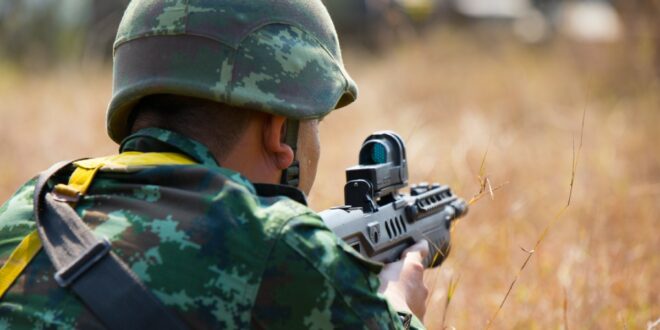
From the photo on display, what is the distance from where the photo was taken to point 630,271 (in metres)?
4.16

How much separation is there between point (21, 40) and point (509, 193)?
8102 mm

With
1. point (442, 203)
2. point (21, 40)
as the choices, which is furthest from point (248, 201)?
point (21, 40)

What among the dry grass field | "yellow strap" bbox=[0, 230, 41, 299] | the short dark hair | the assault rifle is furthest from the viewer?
the dry grass field

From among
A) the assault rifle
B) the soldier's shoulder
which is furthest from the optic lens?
the soldier's shoulder

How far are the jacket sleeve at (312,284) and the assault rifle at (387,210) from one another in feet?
1.55

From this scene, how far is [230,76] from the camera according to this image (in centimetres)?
237

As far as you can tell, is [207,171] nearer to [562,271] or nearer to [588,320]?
[588,320]

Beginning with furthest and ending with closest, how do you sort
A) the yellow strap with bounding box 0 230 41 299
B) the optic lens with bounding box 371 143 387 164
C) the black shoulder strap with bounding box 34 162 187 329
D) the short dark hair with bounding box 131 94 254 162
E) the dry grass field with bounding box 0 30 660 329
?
the dry grass field with bounding box 0 30 660 329 < the optic lens with bounding box 371 143 387 164 < the short dark hair with bounding box 131 94 254 162 < the yellow strap with bounding box 0 230 41 299 < the black shoulder strap with bounding box 34 162 187 329

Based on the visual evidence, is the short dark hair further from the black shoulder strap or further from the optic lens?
the optic lens

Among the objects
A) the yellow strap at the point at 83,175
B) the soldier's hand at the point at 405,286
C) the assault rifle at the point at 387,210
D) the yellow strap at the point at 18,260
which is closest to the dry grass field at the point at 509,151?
the assault rifle at the point at 387,210

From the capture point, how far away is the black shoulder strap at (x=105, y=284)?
1.94m

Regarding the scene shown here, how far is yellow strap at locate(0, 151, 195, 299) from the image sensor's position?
2.08 m

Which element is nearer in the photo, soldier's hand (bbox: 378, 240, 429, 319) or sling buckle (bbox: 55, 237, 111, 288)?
sling buckle (bbox: 55, 237, 111, 288)

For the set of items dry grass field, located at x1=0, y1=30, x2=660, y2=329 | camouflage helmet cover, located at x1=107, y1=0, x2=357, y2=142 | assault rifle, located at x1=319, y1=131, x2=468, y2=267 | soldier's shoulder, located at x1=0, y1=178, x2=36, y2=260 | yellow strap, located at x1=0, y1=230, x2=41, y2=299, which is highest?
camouflage helmet cover, located at x1=107, y1=0, x2=357, y2=142
